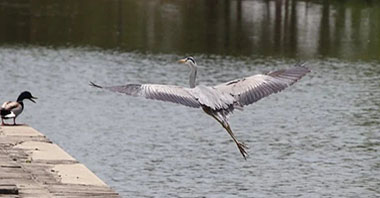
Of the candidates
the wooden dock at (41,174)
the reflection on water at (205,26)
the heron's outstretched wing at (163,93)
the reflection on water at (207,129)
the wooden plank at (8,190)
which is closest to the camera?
the heron's outstretched wing at (163,93)

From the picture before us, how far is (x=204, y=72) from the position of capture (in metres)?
34.2

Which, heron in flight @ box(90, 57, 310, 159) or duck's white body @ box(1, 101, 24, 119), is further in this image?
duck's white body @ box(1, 101, 24, 119)

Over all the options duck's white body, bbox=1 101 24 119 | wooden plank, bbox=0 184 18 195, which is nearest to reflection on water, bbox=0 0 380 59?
duck's white body, bbox=1 101 24 119

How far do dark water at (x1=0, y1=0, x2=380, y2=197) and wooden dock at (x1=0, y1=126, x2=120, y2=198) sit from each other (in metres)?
1.53

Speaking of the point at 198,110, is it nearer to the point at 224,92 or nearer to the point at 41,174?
the point at 41,174

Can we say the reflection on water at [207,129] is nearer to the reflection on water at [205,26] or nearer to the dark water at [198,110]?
the dark water at [198,110]

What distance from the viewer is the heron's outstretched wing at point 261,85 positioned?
13.3 metres

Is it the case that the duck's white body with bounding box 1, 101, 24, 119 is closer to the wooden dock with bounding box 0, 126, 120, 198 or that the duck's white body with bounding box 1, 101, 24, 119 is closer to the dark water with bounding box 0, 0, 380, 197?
the dark water with bounding box 0, 0, 380, 197

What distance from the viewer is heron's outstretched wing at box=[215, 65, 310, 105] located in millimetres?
13320

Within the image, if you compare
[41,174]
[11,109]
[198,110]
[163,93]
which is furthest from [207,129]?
[163,93]

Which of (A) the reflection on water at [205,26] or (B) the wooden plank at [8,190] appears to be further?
(A) the reflection on water at [205,26]

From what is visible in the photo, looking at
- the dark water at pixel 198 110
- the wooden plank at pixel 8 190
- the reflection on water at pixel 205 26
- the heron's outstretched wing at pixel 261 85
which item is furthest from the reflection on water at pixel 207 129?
the heron's outstretched wing at pixel 261 85

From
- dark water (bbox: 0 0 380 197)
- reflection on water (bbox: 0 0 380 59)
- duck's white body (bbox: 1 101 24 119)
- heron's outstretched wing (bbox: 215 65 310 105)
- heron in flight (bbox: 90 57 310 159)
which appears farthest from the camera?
reflection on water (bbox: 0 0 380 59)

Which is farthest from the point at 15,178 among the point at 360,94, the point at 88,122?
the point at 360,94
